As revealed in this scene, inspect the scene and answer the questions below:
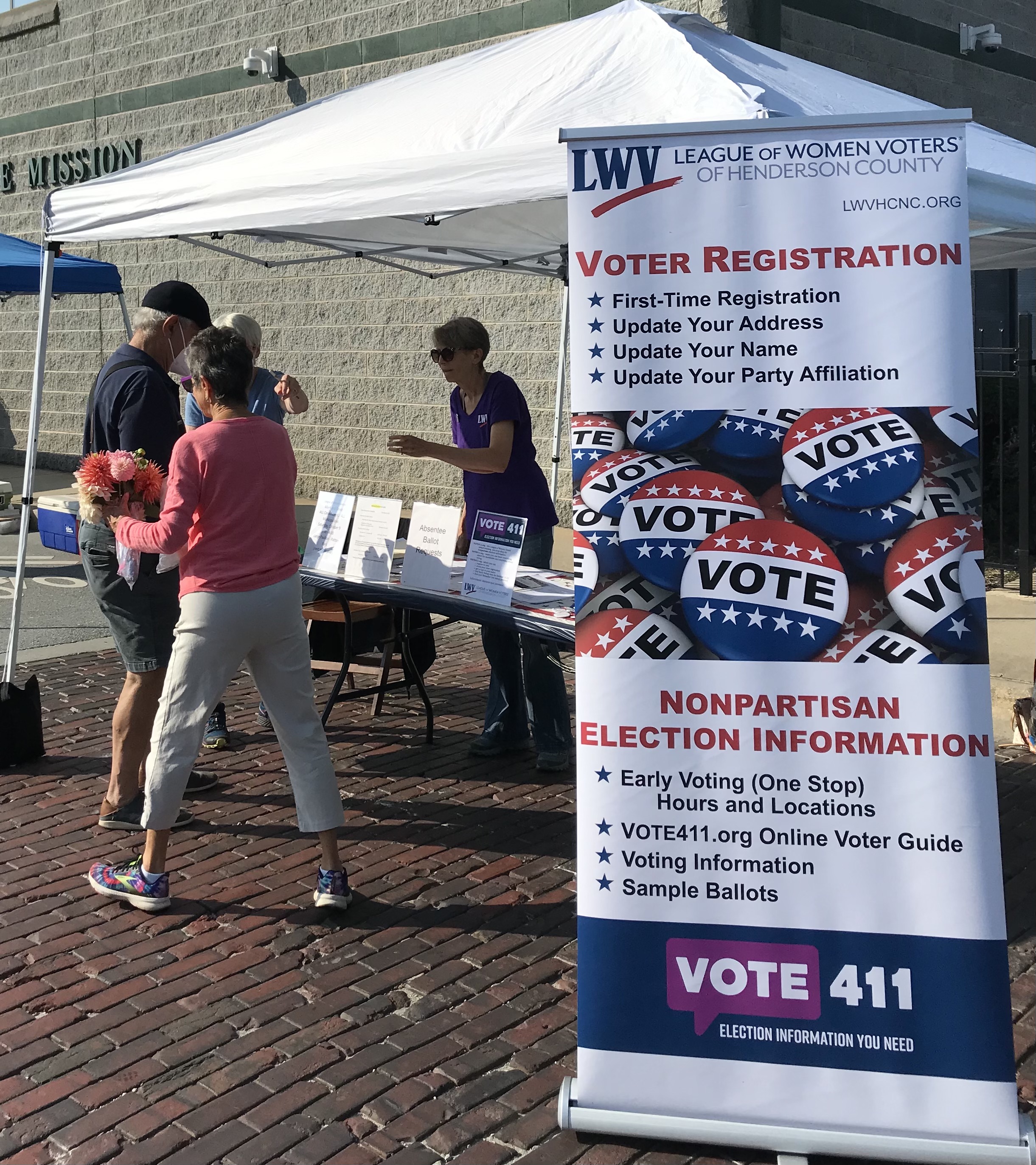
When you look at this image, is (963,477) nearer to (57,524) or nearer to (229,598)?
(229,598)

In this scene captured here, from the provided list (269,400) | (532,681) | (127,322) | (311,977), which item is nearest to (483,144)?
(269,400)

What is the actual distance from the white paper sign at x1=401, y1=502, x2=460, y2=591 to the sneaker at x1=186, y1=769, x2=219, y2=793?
1186 mm

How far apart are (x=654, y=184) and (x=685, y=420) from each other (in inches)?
21.2

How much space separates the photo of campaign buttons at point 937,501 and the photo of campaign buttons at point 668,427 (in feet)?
1.58

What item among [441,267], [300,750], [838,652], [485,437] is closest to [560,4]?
[441,267]

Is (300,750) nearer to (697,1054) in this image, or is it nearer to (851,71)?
(697,1054)

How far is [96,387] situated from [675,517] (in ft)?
9.27

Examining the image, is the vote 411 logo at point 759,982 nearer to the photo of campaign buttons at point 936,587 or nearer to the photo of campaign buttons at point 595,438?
the photo of campaign buttons at point 936,587

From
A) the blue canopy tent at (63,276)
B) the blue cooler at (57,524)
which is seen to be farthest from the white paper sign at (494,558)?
the blue cooler at (57,524)

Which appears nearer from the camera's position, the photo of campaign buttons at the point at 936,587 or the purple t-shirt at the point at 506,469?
the photo of campaign buttons at the point at 936,587

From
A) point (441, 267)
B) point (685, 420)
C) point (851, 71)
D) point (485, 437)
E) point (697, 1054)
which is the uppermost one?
point (851, 71)

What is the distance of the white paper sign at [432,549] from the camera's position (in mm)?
5133

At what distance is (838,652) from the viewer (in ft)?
9.07

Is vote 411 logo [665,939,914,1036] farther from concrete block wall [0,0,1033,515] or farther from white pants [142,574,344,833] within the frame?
concrete block wall [0,0,1033,515]
